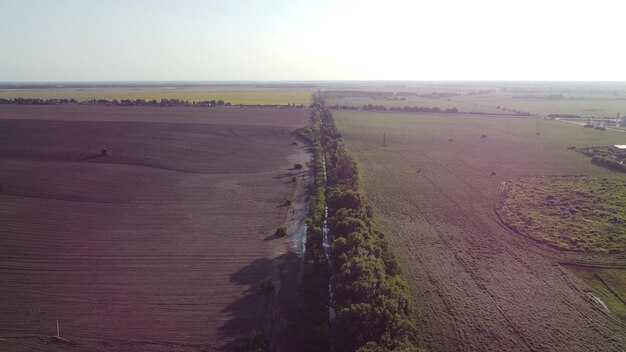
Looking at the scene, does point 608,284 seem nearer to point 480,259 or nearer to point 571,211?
point 480,259

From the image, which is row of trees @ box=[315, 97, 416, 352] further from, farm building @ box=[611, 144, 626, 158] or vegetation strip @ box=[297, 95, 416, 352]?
farm building @ box=[611, 144, 626, 158]

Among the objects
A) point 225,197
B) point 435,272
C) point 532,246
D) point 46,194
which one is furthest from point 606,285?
point 46,194

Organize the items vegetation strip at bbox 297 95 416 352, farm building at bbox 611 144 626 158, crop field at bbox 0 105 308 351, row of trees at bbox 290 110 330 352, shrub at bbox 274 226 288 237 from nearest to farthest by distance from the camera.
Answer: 1. vegetation strip at bbox 297 95 416 352
2. row of trees at bbox 290 110 330 352
3. crop field at bbox 0 105 308 351
4. shrub at bbox 274 226 288 237
5. farm building at bbox 611 144 626 158

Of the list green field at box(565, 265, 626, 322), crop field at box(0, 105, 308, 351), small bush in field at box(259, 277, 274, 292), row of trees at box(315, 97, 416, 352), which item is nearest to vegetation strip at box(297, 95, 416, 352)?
row of trees at box(315, 97, 416, 352)

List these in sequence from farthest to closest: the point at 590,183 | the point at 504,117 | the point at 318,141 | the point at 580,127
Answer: the point at 504,117 < the point at 580,127 < the point at 318,141 < the point at 590,183

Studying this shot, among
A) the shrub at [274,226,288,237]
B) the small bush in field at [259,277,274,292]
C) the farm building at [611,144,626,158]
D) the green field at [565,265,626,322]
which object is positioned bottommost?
the green field at [565,265,626,322]

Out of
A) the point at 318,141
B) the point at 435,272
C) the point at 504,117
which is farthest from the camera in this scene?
the point at 504,117

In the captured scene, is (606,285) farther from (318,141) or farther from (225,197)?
(318,141)
